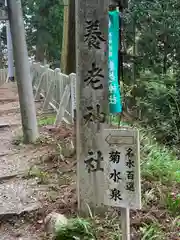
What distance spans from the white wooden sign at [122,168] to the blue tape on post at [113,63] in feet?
2.58

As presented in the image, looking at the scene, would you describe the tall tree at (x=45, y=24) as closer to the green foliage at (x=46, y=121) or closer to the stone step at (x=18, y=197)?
the green foliage at (x=46, y=121)

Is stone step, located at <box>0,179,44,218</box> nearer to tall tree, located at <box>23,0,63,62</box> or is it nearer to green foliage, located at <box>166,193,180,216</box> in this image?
green foliage, located at <box>166,193,180,216</box>

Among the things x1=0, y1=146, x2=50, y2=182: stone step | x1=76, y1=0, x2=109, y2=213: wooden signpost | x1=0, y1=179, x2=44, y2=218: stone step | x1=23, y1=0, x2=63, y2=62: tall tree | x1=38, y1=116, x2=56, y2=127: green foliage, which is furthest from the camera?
x1=23, y1=0, x2=63, y2=62: tall tree

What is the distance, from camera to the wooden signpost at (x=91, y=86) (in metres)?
3.88

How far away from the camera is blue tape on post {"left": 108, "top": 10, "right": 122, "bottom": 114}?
4117mm

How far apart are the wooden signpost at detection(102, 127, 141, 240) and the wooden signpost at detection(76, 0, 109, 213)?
54 centimetres

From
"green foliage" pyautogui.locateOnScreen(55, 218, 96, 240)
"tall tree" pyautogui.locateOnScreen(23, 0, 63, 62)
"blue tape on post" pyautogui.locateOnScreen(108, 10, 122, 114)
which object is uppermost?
"tall tree" pyautogui.locateOnScreen(23, 0, 63, 62)

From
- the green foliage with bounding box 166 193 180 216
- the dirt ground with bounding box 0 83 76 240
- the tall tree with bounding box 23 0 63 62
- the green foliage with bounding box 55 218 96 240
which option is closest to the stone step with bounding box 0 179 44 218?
the dirt ground with bounding box 0 83 76 240

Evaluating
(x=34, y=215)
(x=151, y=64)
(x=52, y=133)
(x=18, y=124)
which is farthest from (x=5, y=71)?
(x=34, y=215)

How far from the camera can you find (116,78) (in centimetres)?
421

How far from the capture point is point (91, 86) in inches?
154

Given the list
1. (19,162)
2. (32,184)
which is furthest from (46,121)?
(32,184)

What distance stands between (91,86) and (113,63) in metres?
0.43

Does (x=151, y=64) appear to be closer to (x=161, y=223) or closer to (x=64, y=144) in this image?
(x=64, y=144)
